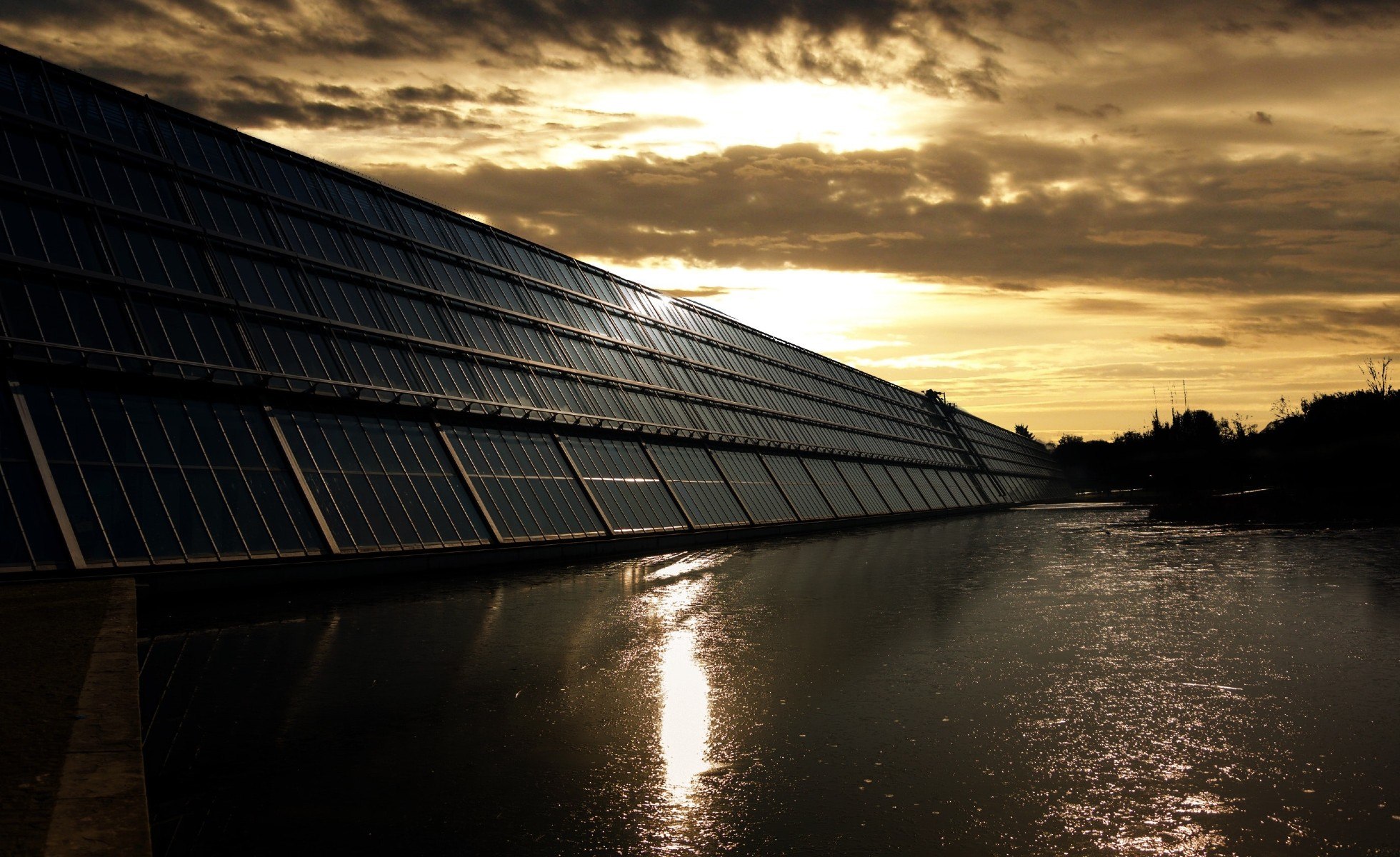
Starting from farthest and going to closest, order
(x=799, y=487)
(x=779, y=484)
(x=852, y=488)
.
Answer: (x=852, y=488) → (x=799, y=487) → (x=779, y=484)

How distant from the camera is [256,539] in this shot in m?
24.8

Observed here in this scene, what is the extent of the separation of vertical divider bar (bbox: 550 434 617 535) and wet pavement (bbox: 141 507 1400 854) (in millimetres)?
14345

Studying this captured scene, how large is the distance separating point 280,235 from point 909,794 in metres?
32.7

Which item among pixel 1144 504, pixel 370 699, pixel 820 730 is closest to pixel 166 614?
pixel 370 699

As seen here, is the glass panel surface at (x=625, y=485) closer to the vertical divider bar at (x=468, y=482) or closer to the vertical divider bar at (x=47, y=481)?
the vertical divider bar at (x=468, y=482)

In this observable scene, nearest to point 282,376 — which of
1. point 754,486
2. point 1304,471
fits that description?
point 754,486

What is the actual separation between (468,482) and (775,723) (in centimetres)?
2323

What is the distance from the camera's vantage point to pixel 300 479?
27406 mm

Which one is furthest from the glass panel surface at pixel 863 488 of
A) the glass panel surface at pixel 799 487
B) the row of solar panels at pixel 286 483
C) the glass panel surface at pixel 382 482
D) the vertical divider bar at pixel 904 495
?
the glass panel surface at pixel 382 482

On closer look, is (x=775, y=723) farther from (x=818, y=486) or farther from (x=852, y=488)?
(x=852, y=488)

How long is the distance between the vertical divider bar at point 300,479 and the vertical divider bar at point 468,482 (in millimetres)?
6124

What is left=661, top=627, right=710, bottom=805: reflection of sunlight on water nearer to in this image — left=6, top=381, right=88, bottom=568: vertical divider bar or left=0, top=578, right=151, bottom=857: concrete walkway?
left=0, top=578, right=151, bottom=857: concrete walkway

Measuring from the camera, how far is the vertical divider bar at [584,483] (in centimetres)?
3828

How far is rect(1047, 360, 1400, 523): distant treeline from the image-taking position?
61375 mm
